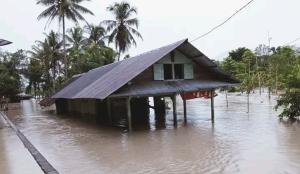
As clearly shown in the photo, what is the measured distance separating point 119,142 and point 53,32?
112ft

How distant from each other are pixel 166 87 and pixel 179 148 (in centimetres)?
512

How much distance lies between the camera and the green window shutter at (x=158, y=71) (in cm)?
1717

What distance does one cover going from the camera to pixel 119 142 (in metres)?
13.9

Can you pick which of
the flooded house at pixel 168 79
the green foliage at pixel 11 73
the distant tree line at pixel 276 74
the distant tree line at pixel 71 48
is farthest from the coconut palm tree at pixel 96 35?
the flooded house at pixel 168 79

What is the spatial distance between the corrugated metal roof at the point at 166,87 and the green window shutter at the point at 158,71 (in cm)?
22

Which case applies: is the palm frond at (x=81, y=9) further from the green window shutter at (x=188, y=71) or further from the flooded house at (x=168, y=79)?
the green window shutter at (x=188, y=71)

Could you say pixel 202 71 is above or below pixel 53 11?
below

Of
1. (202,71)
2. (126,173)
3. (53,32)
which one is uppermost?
(53,32)

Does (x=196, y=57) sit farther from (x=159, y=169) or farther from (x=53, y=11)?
(x=53, y=11)

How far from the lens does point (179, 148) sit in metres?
12.2

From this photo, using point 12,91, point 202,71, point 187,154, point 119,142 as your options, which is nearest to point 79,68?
point 12,91

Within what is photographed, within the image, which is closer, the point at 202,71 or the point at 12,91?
the point at 202,71

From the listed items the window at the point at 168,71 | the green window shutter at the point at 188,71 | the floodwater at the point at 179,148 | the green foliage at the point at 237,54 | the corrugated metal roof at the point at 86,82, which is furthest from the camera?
the green foliage at the point at 237,54

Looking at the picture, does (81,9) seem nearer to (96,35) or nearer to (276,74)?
(96,35)
